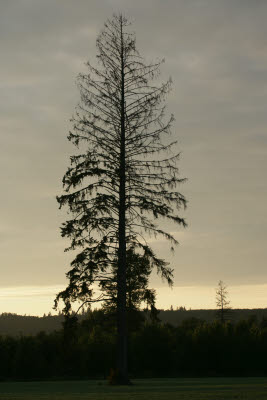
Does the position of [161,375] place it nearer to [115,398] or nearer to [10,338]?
[10,338]

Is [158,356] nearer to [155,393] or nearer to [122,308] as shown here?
[122,308]

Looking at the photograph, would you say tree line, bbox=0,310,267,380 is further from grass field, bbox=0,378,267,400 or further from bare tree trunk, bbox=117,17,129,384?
grass field, bbox=0,378,267,400

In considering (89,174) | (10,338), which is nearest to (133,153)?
(89,174)

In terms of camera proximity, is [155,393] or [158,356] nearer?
[155,393]

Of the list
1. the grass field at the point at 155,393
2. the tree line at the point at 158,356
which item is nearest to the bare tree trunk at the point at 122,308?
the grass field at the point at 155,393

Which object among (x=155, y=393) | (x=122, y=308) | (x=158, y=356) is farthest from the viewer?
(x=158, y=356)

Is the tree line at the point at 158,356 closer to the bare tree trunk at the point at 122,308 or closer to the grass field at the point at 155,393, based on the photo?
the bare tree trunk at the point at 122,308

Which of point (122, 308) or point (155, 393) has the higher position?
point (122, 308)

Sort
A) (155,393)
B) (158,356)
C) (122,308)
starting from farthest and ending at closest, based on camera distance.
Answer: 1. (158,356)
2. (122,308)
3. (155,393)

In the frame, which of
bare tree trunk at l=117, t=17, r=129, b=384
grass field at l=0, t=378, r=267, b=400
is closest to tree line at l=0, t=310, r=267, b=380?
bare tree trunk at l=117, t=17, r=129, b=384

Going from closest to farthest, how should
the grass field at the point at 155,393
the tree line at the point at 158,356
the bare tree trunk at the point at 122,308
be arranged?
the grass field at the point at 155,393, the bare tree trunk at the point at 122,308, the tree line at the point at 158,356

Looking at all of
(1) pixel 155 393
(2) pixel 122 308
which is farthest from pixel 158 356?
(1) pixel 155 393

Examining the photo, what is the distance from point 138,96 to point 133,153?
311 cm

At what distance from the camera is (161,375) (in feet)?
155
